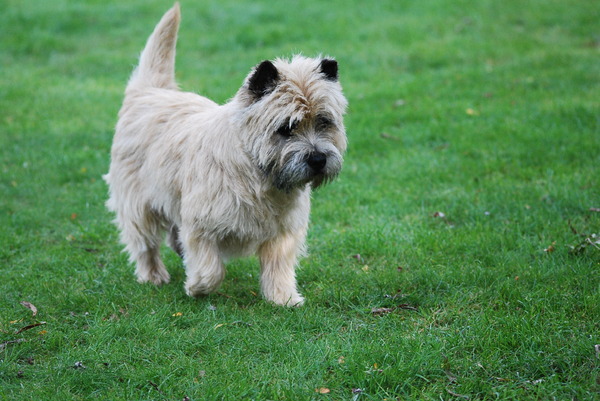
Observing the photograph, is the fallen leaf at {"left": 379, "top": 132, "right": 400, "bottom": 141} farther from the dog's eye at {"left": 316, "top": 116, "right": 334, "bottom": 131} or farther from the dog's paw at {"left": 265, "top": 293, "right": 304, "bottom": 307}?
the dog's eye at {"left": 316, "top": 116, "right": 334, "bottom": 131}

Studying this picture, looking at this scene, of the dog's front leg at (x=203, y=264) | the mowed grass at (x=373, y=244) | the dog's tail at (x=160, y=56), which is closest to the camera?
the mowed grass at (x=373, y=244)

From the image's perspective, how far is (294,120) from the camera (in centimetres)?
400

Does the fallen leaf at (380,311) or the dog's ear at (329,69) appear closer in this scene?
the dog's ear at (329,69)

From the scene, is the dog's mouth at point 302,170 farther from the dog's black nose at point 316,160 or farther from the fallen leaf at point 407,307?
the fallen leaf at point 407,307

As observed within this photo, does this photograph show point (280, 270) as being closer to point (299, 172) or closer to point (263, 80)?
point (299, 172)

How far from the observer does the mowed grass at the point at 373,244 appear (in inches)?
142

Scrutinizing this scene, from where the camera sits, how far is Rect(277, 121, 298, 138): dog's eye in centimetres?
402

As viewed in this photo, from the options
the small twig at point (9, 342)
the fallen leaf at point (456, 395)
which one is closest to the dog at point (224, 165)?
the small twig at point (9, 342)

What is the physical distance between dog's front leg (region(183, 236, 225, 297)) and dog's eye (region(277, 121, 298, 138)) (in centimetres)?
92

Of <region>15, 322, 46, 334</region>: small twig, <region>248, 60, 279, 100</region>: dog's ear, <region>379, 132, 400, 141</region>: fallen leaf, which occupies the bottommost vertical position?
<region>15, 322, 46, 334</region>: small twig

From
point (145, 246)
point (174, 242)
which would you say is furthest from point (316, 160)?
point (174, 242)

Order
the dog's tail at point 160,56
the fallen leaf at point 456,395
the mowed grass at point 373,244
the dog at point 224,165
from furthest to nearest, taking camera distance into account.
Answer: the dog's tail at point 160,56
the dog at point 224,165
the mowed grass at point 373,244
the fallen leaf at point 456,395

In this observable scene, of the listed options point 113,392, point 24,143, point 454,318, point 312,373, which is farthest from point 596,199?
point 24,143

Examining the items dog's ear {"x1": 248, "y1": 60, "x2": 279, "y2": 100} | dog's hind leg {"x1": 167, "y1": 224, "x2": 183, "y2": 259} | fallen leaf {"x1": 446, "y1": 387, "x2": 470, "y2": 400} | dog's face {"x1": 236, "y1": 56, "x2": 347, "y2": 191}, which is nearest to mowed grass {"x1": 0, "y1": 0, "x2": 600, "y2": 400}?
fallen leaf {"x1": 446, "y1": 387, "x2": 470, "y2": 400}
